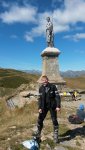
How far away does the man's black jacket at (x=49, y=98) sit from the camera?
1009 centimetres

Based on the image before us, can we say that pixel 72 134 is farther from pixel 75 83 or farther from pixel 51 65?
pixel 75 83

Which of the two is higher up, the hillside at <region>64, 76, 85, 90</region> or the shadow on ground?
the hillside at <region>64, 76, 85, 90</region>

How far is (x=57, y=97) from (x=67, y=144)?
1.67 metres

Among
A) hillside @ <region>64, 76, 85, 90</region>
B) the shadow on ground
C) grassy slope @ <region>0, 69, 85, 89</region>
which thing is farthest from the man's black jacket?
hillside @ <region>64, 76, 85, 90</region>

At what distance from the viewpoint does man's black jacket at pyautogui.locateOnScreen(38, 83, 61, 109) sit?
33.1ft

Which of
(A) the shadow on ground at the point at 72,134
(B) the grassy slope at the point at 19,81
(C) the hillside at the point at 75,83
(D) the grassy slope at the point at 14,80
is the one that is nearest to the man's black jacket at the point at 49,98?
(A) the shadow on ground at the point at 72,134

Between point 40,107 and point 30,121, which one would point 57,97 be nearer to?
point 40,107

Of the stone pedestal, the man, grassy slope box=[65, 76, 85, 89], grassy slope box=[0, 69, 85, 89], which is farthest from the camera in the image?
grassy slope box=[65, 76, 85, 89]

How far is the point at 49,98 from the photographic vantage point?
10094 mm

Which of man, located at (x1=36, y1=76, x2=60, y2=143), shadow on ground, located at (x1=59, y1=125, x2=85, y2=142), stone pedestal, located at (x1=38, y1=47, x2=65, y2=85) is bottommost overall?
shadow on ground, located at (x1=59, y1=125, x2=85, y2=142)

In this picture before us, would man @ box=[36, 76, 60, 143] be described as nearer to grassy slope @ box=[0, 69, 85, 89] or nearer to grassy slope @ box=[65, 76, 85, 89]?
grassy slope @ box=[0, 69, 85, 89]

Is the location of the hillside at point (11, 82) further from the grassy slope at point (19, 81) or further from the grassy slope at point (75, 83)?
the grassy slope at point (75, 83)

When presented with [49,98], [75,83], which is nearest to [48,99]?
[49,98]

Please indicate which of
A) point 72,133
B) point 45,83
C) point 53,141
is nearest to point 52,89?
point 45,83
